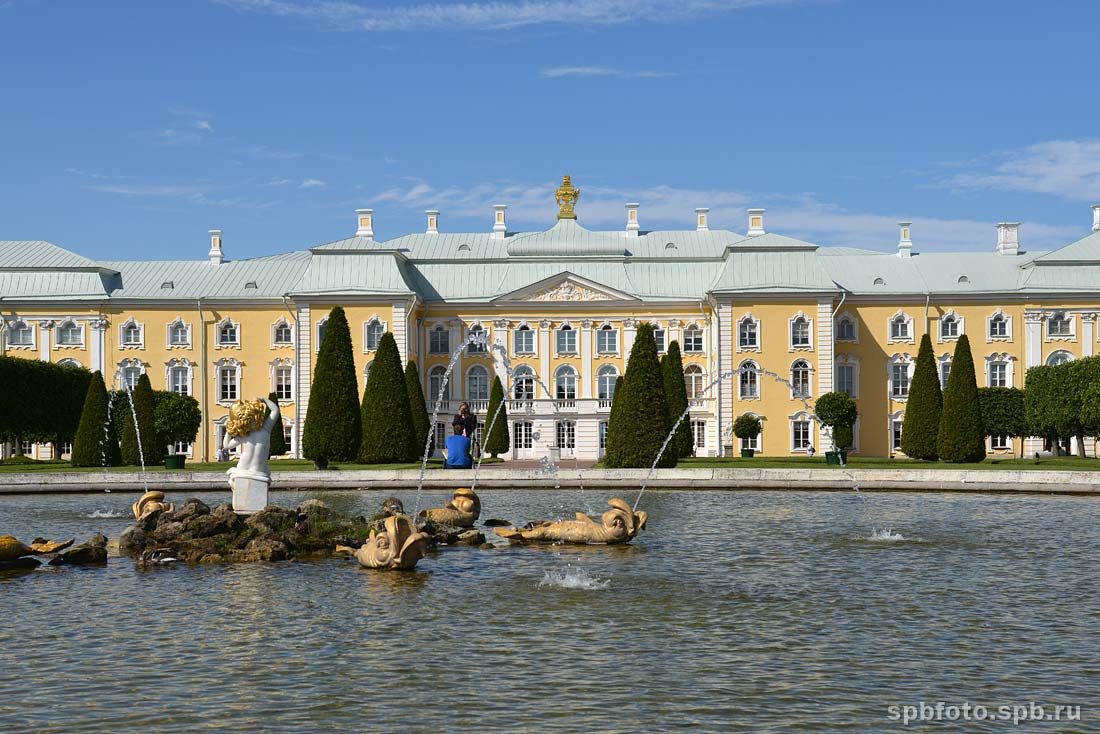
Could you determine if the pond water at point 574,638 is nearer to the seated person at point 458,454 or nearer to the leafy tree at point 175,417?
the seated person at point 458,454

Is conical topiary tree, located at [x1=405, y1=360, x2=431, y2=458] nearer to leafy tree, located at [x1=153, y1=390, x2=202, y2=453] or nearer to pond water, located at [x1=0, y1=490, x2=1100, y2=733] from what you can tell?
leafy tree, located at [x1=153, y1=390, x2=202, y2=453]

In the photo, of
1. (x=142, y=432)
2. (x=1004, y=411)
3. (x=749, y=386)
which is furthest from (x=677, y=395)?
(x=1004, y=411)

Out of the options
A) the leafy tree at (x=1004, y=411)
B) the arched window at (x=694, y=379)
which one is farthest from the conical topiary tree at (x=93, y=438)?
the leafy tree at (x=1004, y=411)

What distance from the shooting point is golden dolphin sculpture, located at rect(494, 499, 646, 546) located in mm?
16828

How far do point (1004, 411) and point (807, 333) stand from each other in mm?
9268

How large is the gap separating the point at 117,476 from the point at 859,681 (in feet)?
76.7

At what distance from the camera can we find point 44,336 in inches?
2314

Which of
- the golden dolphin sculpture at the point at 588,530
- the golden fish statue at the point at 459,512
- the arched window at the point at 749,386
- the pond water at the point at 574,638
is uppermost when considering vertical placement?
the arched window at the point at 749,386

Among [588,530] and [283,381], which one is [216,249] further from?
[588,530]

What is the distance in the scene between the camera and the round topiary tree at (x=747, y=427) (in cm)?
5197

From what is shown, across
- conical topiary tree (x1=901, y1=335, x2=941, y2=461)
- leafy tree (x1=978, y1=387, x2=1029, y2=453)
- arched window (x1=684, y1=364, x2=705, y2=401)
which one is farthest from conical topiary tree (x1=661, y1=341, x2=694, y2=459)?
leafy tree (x1=978, y1=387, x2=1029, y2=453)

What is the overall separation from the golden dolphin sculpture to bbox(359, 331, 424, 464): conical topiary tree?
19638 millimetres

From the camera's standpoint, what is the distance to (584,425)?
181 feet

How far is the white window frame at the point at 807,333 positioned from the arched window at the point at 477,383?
1456 centimetres
